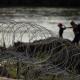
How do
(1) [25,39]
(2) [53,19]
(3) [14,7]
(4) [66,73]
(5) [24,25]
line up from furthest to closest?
(3) [14,7], (2) [53,19], (1) [25,39], (5) [24,25], (4) [66,73]

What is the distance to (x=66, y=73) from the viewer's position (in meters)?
7.64

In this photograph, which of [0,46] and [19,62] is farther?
[0,46]

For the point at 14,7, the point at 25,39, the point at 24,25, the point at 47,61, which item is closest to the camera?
the point at 47,61

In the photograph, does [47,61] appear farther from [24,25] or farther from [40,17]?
[40,17]

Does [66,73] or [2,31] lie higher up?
[2,31]

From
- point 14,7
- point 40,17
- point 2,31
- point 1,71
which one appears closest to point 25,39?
point 2,31

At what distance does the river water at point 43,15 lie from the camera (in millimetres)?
20850

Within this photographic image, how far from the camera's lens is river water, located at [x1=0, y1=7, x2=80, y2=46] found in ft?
68.4

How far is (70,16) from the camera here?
22.3m

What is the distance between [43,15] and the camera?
22781mm

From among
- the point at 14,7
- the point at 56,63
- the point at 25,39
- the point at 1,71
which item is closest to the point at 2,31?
the point at 1,71
